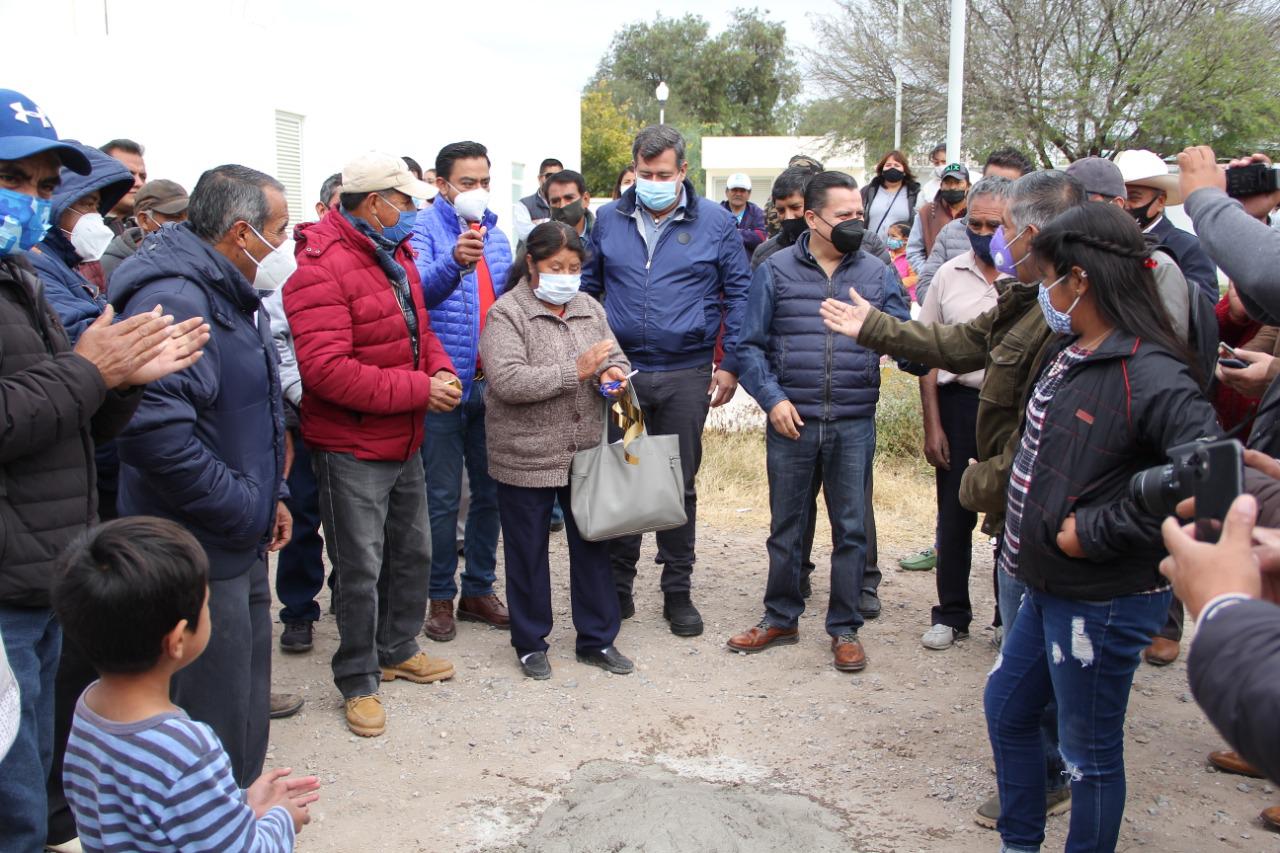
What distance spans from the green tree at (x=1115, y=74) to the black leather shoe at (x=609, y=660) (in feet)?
61.3

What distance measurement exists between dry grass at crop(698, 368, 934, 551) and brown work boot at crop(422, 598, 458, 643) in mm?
2545

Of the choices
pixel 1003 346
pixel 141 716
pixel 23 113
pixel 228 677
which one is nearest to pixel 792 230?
pixel 1003 346

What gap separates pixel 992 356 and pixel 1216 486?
186 cm

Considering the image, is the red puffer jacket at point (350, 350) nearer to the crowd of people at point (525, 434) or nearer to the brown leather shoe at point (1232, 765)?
the crowd of people at point (525, 434)

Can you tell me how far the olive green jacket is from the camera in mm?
3605

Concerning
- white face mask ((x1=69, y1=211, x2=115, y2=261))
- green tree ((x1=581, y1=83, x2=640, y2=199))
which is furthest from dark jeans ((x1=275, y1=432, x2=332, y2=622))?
green tree ((x1=581, y1=83, x2=640, y2=199))

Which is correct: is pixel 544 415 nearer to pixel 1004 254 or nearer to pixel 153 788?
pixel 1004 254

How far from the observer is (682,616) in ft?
18.6

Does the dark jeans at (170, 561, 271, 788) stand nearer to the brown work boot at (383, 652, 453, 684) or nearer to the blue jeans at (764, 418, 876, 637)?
the brown work boot at (383, 652, 453, 684)

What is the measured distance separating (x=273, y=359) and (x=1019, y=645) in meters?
2.56

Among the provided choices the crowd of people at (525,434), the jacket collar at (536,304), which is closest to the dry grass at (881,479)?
the crowd of people at (525,434)

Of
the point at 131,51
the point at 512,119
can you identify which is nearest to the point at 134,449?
the point at 131,51

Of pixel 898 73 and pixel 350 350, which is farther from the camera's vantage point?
pixel 898 73

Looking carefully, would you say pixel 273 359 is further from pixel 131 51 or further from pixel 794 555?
pixel 131 51
